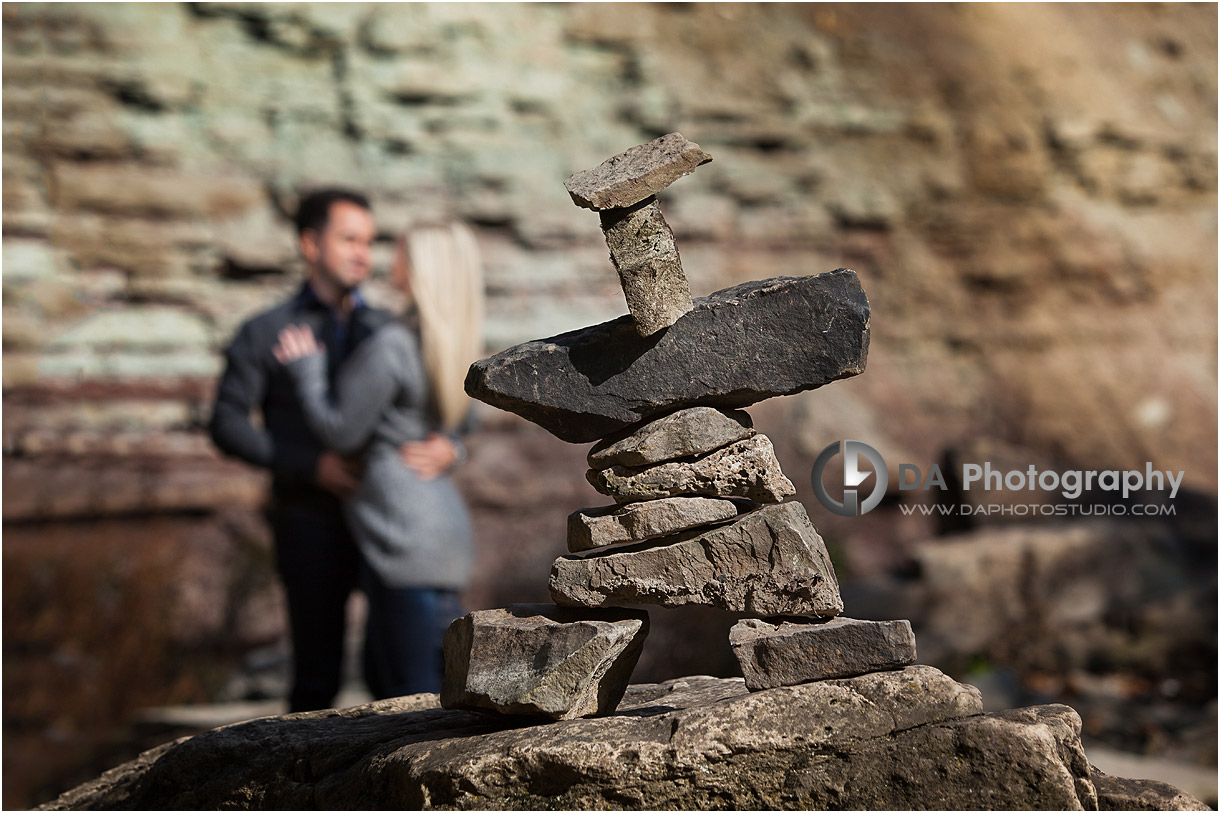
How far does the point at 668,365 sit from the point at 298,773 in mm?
1739

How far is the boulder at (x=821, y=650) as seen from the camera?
2910 millimetres

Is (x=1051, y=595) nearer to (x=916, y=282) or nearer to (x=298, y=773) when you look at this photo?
(x=916, y=282)

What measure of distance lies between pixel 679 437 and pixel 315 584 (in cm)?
226

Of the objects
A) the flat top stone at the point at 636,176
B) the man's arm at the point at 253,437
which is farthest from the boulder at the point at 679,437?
the man's arm at the point at 253,437

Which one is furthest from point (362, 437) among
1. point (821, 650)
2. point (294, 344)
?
point (821, 650)

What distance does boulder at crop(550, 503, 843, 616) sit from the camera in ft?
9.79

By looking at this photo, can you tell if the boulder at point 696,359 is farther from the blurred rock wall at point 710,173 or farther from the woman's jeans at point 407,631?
the blurred rock wall at point 710,173

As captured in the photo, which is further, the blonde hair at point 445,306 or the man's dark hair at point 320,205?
the man's dark hair at point 320,205

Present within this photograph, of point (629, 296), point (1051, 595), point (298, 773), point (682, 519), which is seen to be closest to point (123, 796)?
point (298, 773)

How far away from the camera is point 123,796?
3633 millimetres

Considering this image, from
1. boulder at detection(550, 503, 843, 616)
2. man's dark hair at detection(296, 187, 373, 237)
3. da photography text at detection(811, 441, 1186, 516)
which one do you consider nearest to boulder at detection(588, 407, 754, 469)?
boulder at detection(550, 503, 843, 616)

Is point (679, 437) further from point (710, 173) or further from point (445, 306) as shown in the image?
point (710, 173)

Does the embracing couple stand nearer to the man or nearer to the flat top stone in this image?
the man

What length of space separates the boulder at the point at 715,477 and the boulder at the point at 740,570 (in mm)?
93
